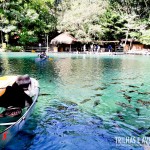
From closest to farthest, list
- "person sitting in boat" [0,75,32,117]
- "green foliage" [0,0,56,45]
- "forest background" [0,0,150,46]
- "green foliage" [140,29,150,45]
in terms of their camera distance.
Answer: "person sitting in boat" [0,75,32,117], "green foliage" [140,29,150,45], "forest background" [0,0,150,46], "green foliage" [0,0,56,45]

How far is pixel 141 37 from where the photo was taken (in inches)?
1699

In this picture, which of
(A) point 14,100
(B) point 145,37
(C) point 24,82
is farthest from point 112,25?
(A) point 14,100

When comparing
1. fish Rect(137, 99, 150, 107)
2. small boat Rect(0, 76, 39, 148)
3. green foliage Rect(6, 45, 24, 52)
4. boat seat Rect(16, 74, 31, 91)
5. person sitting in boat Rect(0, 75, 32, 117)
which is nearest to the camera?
small boat Rect(0, 76, 39, 148)

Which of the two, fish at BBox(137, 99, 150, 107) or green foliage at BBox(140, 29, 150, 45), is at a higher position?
green foliage at BBox(140, 29, 150, 45)

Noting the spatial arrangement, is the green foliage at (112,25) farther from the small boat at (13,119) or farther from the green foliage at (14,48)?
the small boat at (13,119)

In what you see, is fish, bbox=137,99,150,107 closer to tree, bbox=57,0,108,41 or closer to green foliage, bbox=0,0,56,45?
tree, bbox=57,0,108,41

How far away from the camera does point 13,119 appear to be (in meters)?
7.70

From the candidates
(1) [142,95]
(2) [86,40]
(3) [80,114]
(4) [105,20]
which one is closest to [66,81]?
(1) [142,95]

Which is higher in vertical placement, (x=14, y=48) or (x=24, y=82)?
(x=14, y=48)

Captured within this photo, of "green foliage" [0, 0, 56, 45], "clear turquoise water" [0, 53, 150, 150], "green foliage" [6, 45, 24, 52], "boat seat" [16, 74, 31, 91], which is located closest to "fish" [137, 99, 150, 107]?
"clear turquoise water" [0, 53, 150, 150]

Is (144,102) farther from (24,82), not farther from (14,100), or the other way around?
(14,100)

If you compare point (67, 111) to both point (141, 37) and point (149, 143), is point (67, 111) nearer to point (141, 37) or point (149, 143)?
point (149, 143)

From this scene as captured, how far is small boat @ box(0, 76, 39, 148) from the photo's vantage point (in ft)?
19.4

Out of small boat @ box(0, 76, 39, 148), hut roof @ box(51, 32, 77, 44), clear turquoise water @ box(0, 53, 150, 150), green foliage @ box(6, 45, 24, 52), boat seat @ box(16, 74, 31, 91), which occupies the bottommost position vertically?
clear turquoise water @ box(0, 53, 150, 150)
